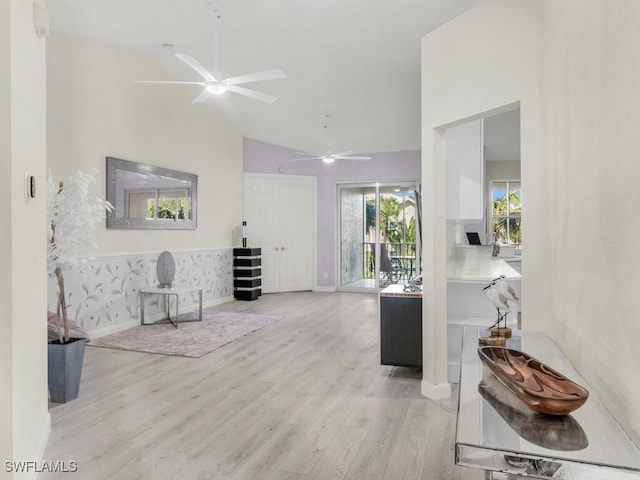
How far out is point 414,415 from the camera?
288cm

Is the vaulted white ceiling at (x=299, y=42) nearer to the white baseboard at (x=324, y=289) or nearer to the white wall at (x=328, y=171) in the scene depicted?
the white wall at (x=328, y=171)

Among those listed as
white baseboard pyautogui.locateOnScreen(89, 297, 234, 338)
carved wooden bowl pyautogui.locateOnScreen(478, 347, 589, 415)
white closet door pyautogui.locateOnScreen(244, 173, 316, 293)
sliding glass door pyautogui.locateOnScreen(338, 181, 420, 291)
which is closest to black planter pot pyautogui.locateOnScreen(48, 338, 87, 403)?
white baseboard pyautogui.locateOnScreen(89, 297, 234, 338)

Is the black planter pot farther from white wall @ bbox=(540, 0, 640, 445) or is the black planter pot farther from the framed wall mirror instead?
white wall @ bbox=(540, 0, 640, 445)

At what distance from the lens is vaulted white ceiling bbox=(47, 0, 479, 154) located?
13.3ft

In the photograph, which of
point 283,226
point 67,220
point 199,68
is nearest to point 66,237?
point 67,220

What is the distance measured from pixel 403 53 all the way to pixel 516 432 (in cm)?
460

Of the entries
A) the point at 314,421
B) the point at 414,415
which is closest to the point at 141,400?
the point at 314,421

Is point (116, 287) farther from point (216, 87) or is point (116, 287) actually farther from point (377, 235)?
point (377, 235)

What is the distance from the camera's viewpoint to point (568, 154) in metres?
1.62

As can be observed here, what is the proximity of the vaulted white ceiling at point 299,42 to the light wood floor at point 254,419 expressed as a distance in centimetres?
324

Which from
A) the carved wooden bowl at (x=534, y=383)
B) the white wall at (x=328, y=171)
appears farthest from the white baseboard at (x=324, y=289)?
the carved wooden bowl at (x=534, y=383)

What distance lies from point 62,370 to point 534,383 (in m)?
3.12

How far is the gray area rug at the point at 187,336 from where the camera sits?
4.49m

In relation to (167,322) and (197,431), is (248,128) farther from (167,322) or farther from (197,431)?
(197,431)
